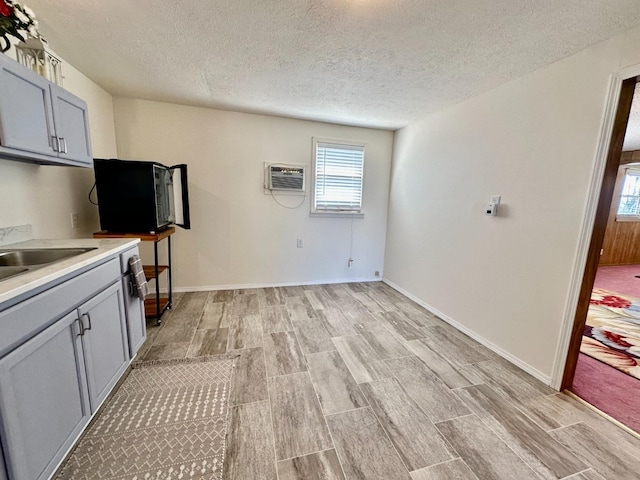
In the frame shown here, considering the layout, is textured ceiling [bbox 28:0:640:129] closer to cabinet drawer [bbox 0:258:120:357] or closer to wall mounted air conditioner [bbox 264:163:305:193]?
wall mounted air conditioner [bbox 264:163:305:193]

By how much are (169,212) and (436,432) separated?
3.10 meters

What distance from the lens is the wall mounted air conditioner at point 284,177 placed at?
3.59m

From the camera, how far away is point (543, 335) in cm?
204

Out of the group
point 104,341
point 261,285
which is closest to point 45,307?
point 104,341

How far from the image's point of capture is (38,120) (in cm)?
159

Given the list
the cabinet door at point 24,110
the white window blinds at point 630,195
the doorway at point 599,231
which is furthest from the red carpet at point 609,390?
the white window blinds at point 630,195

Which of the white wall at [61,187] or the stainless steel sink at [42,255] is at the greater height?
the white wall at [61,187]

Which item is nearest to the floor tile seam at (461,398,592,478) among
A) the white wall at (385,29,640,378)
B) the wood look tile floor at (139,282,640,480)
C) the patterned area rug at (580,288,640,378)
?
the wood look tile floor at (139,282,640,480)

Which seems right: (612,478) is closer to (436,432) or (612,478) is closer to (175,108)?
(436,432)

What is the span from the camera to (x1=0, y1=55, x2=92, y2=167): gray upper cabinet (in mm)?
1393

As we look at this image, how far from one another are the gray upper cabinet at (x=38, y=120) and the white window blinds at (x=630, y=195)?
355 inches

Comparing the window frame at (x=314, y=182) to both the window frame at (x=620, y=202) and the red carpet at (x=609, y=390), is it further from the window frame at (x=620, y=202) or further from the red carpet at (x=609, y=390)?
the window frame at (x=620, y=202)

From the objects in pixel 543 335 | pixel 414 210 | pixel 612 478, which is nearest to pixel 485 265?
pixel 543 335

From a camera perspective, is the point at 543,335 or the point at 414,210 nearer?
the point at 543,335
